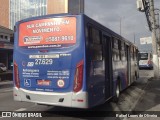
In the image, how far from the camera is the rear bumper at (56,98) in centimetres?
859

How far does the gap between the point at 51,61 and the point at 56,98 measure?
108 cm

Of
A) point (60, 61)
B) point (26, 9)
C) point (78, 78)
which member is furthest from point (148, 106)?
point (26, 9)

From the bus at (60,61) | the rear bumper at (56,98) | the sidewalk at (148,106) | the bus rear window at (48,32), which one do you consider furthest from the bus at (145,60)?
the rear bumper at (56,98)

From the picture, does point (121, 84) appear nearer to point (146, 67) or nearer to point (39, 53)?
point (39, 53)

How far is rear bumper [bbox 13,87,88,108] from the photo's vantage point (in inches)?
338

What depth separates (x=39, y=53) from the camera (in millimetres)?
9414

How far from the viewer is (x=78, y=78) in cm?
868

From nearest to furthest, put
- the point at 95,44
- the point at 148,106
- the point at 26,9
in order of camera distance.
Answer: the point at 95,44
the point at 148,106
the point at 26,9

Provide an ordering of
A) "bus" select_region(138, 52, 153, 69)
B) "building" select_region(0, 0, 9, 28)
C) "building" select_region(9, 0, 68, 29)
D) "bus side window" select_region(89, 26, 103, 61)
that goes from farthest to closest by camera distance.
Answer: "building" select_region(9, 0, 68, 29), "building" select_region(0, 0, 9, 28), "bus" select_region(138, 52, 153, 69), "bus side window" select_region(89, 26, 103, 61)

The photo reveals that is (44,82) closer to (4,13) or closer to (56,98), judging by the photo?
(56,98)

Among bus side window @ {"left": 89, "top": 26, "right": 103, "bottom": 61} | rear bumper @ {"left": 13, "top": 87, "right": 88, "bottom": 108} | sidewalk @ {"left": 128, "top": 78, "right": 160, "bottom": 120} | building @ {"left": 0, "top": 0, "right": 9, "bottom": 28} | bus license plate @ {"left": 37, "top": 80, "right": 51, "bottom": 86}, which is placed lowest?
sidewalk @ {"left": 128, "top": 78, "right": 160, "bottom": 120}

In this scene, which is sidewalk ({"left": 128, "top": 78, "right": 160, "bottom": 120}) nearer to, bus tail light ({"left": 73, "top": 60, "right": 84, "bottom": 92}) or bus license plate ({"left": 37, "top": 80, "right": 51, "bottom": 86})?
bus tail light ({"left": 73, "top": 60, "right": 84, "bottom": 92})

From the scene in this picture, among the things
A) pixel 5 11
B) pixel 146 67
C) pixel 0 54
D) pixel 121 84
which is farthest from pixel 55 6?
pixel 121 84

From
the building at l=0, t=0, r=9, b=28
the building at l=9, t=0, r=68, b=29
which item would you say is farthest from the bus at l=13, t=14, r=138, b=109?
the building at l=9, t=0, r=68, b=29
